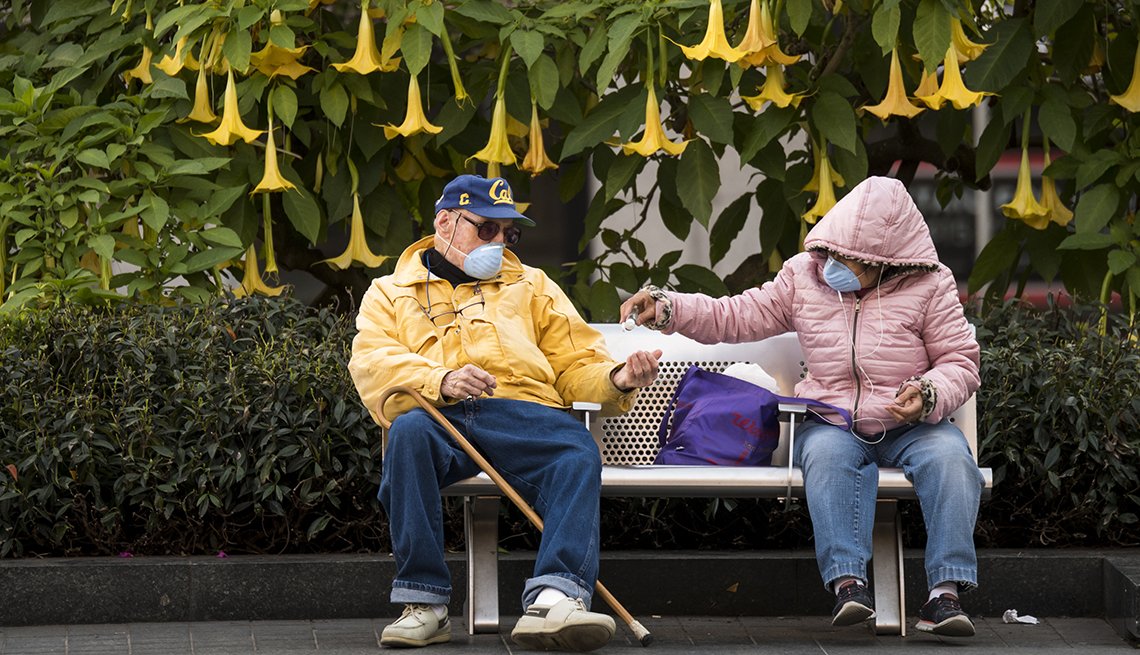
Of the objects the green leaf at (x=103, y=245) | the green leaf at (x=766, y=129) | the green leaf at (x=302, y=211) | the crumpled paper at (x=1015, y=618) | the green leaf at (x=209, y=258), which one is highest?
the green leaf at (x=766, y=129)

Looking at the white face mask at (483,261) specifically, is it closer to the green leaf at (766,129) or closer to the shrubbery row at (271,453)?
the shrubbery row at (271,453)

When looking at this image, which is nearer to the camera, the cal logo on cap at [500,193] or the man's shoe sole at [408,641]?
the man's shoe sole at [408,641]

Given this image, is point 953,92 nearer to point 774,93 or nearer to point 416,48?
point 774,93

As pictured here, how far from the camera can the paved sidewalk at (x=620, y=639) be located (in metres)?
4.69

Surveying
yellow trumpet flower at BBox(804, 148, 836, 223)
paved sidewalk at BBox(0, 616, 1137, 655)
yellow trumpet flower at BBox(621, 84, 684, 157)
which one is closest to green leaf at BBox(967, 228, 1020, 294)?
→ yellow trumpet flower at BBox(804, 148, 836, 223)

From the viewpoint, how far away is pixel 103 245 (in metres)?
6.00

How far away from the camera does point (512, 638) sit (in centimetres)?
458

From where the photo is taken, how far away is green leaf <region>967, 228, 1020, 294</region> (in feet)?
22.5

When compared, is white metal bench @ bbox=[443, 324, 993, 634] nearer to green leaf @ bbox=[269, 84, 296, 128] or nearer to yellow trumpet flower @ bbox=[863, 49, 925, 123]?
yellow trumpet flower @ bbox=[863, 49, 925, 123]

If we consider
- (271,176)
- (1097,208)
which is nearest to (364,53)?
(271,176)

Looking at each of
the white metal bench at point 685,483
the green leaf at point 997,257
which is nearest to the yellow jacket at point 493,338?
the white metal bench at point 685,483

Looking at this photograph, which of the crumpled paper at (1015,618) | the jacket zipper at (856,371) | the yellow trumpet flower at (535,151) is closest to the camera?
the jacket zipper at (856,371)

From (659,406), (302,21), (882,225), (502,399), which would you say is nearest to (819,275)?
(882,225)

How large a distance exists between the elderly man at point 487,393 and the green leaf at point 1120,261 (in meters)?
2.16
